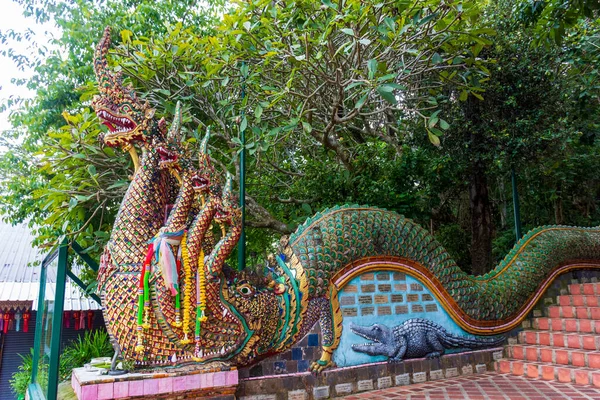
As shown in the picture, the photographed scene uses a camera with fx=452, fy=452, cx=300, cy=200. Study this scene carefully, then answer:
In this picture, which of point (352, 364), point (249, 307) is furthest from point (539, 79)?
point (249, 307)

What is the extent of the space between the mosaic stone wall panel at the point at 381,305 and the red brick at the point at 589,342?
1362 millimetres

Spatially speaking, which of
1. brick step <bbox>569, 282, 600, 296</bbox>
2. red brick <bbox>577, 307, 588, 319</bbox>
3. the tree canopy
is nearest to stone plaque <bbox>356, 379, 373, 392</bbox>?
the tree canopy

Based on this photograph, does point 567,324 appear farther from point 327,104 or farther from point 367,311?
point 327,104

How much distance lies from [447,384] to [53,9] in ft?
29.8

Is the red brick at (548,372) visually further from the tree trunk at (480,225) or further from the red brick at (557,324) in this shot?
the tree trunk at (480,225)

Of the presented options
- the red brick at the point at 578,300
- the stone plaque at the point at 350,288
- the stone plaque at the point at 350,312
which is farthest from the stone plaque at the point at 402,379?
the red brick at the point at 578,300

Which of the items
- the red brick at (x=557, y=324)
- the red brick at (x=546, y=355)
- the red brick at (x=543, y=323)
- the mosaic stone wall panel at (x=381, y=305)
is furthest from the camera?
the red brick at (x=543, y=323)

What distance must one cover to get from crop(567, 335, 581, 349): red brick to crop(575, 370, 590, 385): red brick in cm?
66

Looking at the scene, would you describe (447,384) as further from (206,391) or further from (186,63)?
(186,63)

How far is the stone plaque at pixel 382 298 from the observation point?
17.6ft

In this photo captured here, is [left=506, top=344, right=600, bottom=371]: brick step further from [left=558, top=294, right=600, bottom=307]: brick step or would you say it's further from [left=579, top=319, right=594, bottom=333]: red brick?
[left=558, top=294, right=600, bottom=307]: brick step

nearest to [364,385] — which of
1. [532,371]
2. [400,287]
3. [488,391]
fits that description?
[400,287]

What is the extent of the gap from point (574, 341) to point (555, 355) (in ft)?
1.07

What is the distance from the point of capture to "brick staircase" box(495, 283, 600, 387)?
520 centimetres
